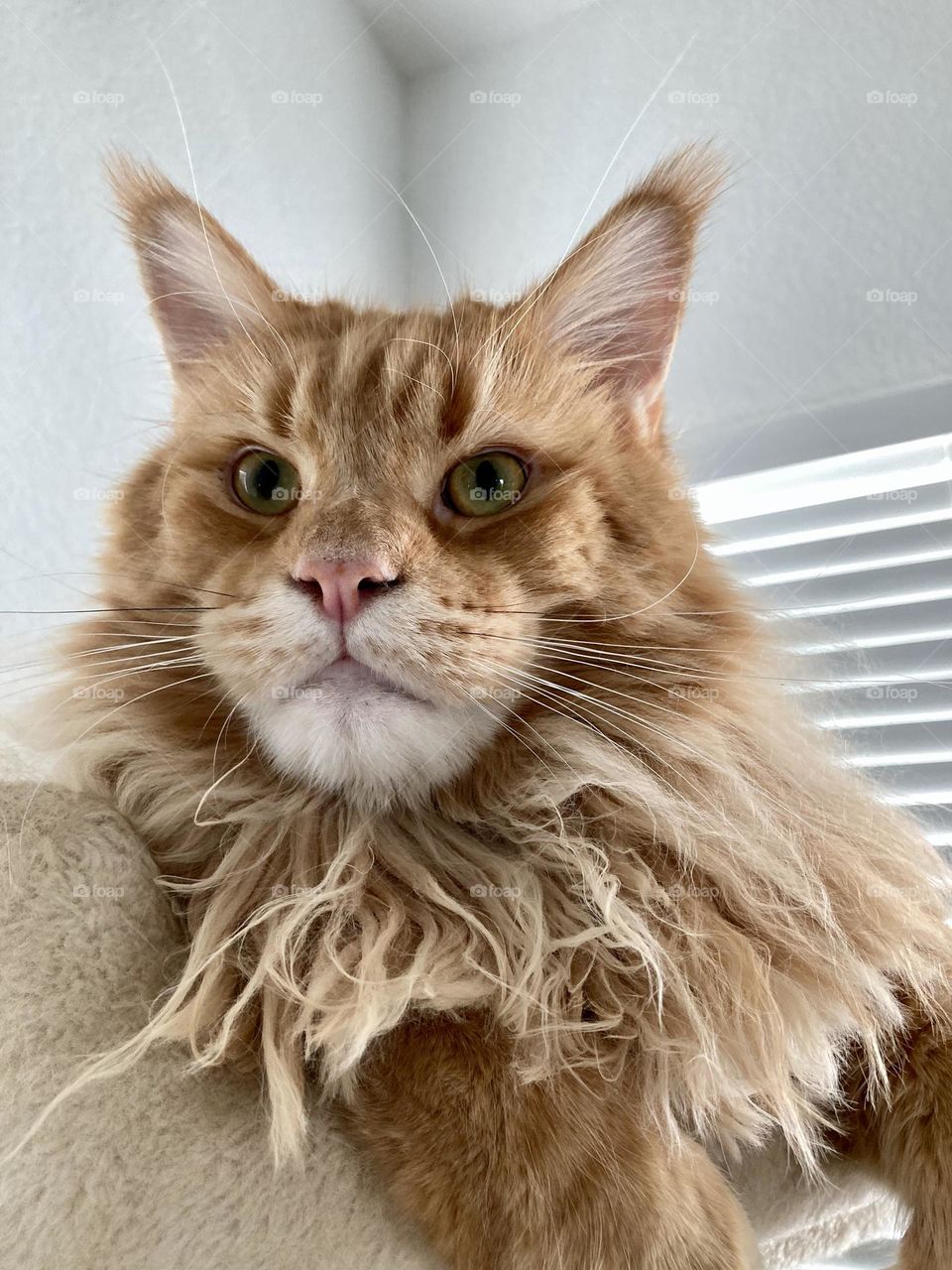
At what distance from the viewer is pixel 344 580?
2.71 ft

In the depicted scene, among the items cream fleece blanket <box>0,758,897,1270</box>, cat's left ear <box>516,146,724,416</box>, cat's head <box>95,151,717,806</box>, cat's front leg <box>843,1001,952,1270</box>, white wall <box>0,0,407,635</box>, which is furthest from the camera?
white wall <box>0,0,407,635</box>

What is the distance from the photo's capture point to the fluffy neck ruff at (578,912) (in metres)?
0.79

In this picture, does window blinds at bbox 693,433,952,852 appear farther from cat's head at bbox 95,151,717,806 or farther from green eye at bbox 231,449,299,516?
green eye at bbox 231,449,299,516

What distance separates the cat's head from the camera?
33.9 inches

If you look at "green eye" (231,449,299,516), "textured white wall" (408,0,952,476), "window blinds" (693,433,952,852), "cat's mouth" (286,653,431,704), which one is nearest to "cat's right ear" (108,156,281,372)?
"green eye" (231,449,299,516)

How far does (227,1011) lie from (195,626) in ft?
1.19

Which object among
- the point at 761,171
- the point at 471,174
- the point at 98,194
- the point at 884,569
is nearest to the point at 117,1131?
the point at 98,194

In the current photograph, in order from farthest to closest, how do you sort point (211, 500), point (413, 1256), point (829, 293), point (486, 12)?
point (486, 12) → point (829, 293) → point (211, 500) → point (413, 1256)

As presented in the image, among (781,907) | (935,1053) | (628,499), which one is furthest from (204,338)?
(935,1053)

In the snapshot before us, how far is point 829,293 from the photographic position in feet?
7.27

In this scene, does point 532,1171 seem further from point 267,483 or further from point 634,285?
point 634,285

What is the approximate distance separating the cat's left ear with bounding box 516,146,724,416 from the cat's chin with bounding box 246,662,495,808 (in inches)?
18.7

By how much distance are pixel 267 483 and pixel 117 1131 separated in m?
0.60

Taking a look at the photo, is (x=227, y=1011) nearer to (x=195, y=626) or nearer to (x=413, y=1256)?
(x=413, y=1256)
